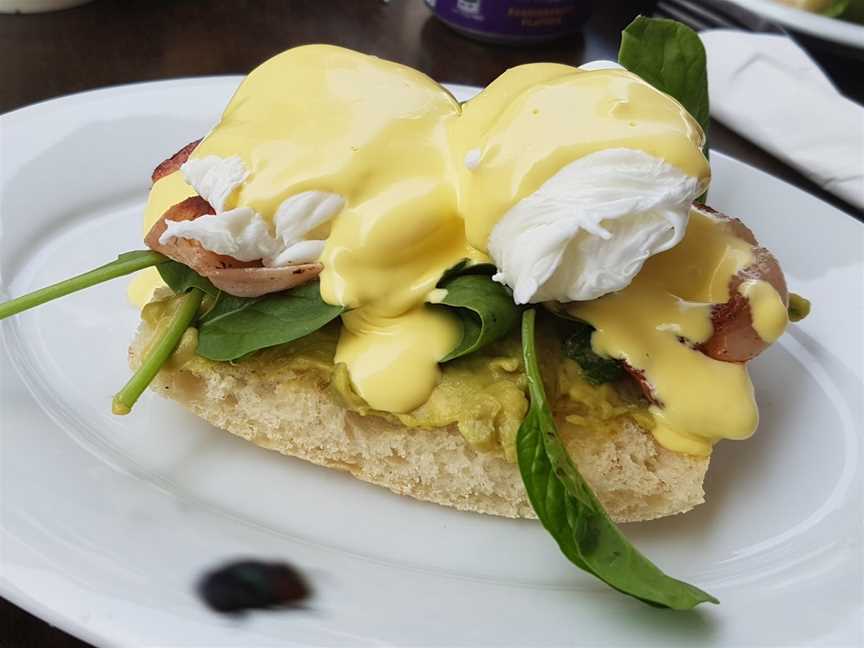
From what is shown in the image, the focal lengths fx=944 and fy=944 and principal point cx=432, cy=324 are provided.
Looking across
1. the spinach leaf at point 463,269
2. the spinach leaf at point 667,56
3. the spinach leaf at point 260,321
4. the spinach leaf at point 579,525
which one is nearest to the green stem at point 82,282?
the spinach leaf at point 260,321

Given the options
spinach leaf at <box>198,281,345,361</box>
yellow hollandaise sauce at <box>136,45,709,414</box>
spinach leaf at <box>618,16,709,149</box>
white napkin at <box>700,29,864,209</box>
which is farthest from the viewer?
white napkin at <box>700,29,864,209</box>

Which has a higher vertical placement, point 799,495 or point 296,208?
point 296,208

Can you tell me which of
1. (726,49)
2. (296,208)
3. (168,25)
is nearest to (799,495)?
(296,208)

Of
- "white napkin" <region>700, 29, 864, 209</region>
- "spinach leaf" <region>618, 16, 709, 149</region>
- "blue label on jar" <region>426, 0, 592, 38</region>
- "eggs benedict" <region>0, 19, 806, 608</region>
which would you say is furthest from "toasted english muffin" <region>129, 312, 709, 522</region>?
"blue label on jar" <region>426, 0, 592, 38</region>

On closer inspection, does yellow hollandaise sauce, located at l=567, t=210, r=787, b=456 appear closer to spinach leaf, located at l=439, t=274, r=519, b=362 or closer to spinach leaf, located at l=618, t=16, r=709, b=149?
spinach leaf, located at l=439, t=274, r=519, b=362

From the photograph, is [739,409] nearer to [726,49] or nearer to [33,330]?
[33,330]
